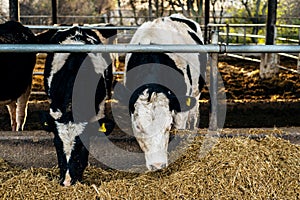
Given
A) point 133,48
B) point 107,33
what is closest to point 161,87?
point 133,48

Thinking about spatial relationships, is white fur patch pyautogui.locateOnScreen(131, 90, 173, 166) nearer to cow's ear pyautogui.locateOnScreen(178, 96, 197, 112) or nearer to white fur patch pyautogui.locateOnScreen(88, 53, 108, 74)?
cow's ear pyautogui.locateOnScreen(178, 96, 197, 112)

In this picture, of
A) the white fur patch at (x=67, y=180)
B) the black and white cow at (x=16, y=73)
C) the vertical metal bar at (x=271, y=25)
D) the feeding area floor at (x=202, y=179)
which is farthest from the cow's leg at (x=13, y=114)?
the vertical metal bar at (x=271, y=25)

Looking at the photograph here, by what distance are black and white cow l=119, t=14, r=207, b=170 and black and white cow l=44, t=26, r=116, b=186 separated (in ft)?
0.87

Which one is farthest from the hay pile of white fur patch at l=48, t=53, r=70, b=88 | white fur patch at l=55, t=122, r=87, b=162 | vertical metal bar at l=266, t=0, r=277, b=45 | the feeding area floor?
vertical metal bar at l=266, t=0, r=277, b=45

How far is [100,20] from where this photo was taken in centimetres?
2434

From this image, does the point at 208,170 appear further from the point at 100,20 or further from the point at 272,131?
the point at 100,20

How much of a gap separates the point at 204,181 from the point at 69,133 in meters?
0.94

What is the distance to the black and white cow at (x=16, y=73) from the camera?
14.5 feet

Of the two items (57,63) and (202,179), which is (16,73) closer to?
(57,63)

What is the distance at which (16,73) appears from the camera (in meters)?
4.59

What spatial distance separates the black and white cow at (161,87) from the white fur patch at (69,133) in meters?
0.44

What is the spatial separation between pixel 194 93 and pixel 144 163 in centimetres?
144

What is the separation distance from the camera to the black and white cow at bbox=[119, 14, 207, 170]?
3225 millimetres

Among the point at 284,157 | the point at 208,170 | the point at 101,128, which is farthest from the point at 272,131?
the point at 101,128
